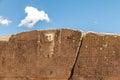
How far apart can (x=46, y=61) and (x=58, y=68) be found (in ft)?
0.66

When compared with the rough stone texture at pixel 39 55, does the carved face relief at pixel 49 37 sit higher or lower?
higher

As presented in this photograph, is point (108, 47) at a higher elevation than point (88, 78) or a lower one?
higher

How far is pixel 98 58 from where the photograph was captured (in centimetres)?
610

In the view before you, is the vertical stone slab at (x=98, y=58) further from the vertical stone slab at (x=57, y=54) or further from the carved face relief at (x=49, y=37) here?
the carved face relief at (x=49, y=37)

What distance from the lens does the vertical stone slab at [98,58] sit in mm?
6043

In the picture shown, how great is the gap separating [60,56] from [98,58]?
519 millimetres

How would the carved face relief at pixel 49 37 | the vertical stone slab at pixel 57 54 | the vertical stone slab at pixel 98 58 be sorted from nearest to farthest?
the vertical stone slab at pixel 98 58 → the vertical stone slab at pixel 57 54 → the carved face relief at pixel 49 37

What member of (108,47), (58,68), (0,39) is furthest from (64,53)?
(0,39)

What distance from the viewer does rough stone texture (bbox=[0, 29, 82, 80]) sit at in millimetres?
6242

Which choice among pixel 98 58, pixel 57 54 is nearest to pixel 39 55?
pixel 57 54

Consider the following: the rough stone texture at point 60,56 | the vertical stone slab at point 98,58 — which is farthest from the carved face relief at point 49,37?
the vertical stone slab at point 98,58

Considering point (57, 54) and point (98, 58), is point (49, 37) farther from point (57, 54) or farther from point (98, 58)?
point (98, 58)

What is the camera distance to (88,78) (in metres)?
6.11

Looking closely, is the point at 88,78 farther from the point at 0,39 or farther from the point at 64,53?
the point at 0,39
